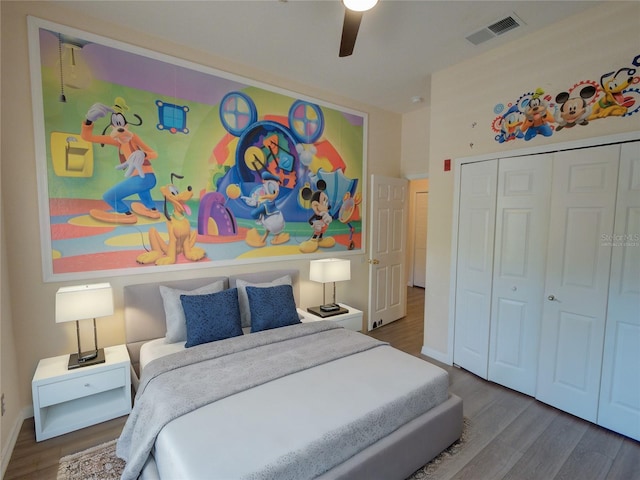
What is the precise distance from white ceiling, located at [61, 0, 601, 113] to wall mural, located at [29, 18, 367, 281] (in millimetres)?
241

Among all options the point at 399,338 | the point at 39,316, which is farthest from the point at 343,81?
the point at 39,316

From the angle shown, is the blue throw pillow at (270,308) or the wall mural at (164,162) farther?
the blue throw pillow at (270,308)

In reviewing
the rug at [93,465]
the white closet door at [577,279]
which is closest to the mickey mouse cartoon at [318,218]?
the white closet door at [577,279]

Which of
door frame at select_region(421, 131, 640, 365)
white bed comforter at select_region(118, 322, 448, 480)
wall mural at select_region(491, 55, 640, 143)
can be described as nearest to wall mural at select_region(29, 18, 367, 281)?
white bed comforter at select_region(118, 322, 448, 480)

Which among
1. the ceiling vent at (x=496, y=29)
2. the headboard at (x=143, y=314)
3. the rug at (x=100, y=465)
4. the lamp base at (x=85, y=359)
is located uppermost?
the ceiling vent at (x=496, y=29)

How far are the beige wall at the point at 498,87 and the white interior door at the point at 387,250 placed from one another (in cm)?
87

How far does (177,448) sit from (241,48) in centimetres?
310

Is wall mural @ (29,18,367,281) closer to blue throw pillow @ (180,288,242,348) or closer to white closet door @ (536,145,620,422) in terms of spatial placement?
blue throw pillow @ (180,288,242,348)

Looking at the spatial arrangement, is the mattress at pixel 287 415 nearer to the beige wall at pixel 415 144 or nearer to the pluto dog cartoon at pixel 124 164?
the pluto dog cartoon at pixel 124 164

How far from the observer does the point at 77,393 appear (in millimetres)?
2211

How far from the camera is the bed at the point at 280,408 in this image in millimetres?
1405

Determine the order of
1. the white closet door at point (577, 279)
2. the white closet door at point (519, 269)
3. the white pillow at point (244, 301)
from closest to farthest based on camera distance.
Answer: the white closet door at point (577, 279) → the white closet door at point (519, 269) → the white pillow at point (244, 301)

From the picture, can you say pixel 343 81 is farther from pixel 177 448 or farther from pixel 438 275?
pixel 177 448

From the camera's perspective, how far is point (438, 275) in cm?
350
